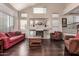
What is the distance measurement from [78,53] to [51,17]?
319 inches

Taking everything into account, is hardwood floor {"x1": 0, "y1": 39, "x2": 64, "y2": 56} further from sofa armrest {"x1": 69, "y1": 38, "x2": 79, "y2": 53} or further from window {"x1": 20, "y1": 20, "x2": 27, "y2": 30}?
window {"x1": 20, "y1": 20, "x2": 27, "y2": 30}

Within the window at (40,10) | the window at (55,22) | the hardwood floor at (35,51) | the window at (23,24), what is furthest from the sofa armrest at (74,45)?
the window at (23,24)

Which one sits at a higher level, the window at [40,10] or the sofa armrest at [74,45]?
the window at [40,10]

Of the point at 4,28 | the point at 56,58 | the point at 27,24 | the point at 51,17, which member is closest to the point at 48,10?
the point at 51,17

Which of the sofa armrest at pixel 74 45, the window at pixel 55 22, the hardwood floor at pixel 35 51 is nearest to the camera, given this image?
the sofa armrest at pixel 74 45

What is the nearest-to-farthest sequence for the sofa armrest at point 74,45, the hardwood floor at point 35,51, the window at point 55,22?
the sofa armrest at point 74,45 → the hardwood floor at point 35,51 → the window at point 55,22

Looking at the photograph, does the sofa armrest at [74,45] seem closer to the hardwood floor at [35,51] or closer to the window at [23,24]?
the hardwood floor at [35,51]

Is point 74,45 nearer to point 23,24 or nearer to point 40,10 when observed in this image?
point 40,10

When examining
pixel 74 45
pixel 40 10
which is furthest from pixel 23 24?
pixel 74 45

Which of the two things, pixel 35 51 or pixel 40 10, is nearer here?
pixel 35 51

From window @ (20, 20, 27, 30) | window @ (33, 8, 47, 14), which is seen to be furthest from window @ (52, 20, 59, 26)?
window @ (20, 20, 27, 30)

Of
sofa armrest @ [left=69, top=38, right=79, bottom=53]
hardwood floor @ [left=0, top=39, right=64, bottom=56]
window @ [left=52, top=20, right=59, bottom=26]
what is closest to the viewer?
sofa armrest @ [left=69, top=38, right=79, bottom=53]

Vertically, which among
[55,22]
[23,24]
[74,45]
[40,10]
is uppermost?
[40,10]

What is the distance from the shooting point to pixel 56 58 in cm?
314
